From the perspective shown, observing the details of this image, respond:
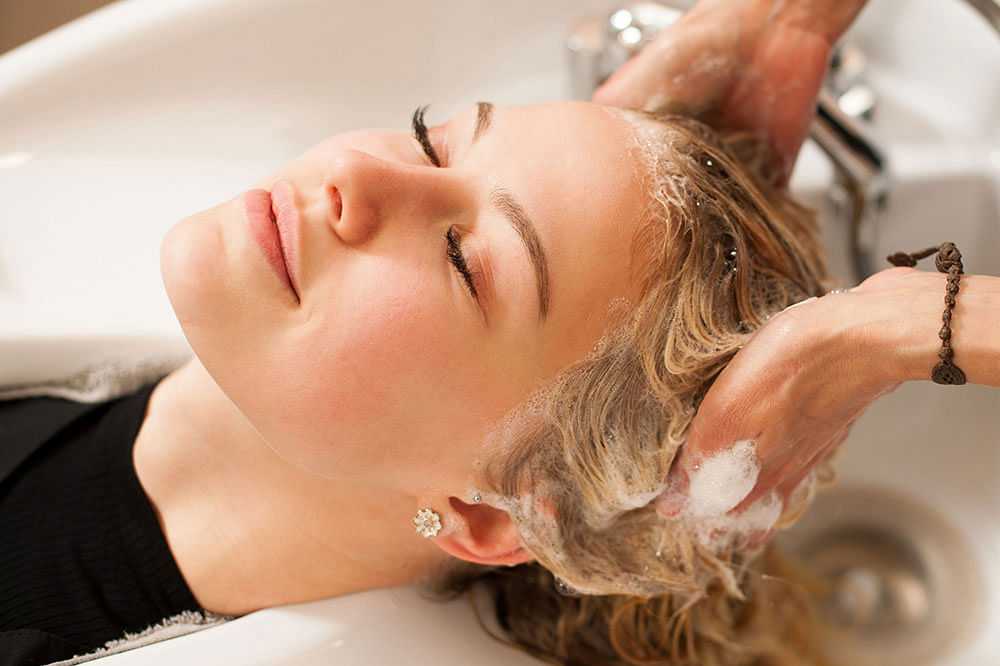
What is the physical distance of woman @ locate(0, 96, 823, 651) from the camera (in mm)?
930

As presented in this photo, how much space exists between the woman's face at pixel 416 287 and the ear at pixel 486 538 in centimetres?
13

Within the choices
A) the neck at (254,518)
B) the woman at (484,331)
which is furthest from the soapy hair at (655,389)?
the neck at (254,518)

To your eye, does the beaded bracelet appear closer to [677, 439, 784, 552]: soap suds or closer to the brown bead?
the brown bead

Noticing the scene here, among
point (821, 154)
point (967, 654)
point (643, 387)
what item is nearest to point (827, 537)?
point (967, 654)

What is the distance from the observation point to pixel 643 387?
1.02m

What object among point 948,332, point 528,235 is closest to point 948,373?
point 948,332

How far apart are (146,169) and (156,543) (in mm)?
593

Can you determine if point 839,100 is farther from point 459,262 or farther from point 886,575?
point 459,262

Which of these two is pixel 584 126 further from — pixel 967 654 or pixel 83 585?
pixel 967 654

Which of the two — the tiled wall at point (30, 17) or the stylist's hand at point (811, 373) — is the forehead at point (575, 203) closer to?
the stylist's hand at point (811, 373)

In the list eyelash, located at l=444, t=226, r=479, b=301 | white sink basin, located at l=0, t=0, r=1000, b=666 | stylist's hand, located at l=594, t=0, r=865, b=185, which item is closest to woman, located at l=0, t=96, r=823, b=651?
eyelash, located at l=444, t=226, r=479, b=301

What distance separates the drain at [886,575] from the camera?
143 cm

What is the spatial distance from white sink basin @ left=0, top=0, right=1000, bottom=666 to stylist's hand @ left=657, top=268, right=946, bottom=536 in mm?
569

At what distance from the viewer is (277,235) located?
0.96 meters
